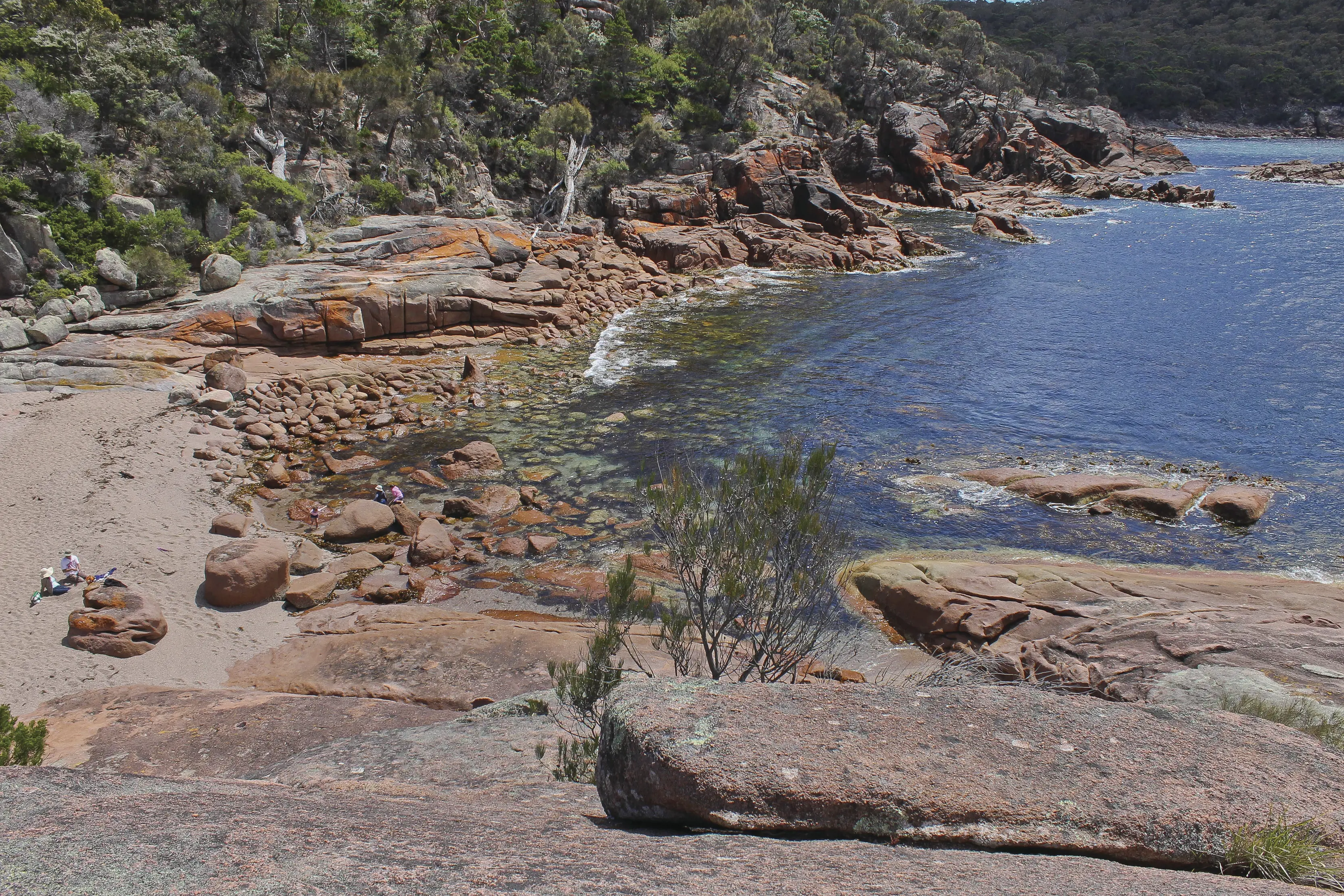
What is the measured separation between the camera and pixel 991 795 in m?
3.74

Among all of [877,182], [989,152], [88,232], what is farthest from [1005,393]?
[989,152]

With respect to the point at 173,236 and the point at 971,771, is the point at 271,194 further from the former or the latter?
the point at 971,771

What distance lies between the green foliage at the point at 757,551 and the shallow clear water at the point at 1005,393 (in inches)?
267

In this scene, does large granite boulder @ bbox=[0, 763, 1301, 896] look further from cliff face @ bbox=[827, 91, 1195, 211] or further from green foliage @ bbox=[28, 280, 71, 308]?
cliff face @ bbox=[827, 91, 1195, 211]

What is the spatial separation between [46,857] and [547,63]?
57300mm

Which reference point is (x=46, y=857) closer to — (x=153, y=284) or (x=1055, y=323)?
(x=153, y=284)

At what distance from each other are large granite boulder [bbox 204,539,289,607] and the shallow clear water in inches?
221

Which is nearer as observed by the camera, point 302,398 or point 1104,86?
point 302,398

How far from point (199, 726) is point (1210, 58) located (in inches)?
7022

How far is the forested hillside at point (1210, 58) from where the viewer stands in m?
123

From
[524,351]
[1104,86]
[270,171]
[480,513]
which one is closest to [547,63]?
[270,171]

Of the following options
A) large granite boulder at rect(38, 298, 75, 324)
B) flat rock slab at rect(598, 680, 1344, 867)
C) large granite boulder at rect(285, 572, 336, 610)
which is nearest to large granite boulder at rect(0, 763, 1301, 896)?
flat rock slab at rect(598, 680, 1344, 867)

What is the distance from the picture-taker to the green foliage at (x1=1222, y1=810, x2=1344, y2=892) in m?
3.26

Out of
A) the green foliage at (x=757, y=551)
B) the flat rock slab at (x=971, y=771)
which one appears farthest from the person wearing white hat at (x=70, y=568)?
the flat rock slab at (x=971, y=771)
